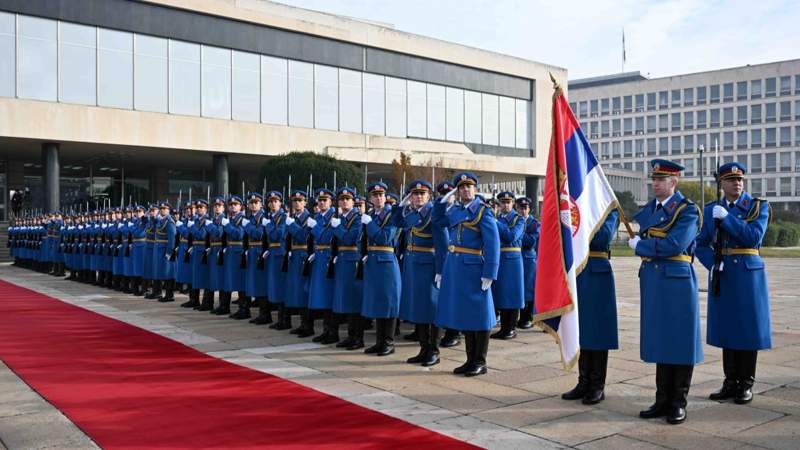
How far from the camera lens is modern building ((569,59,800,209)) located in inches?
2692

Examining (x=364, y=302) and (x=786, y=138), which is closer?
(x=364, y=302)

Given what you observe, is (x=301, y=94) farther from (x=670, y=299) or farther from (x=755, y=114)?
(x=755, y=114)

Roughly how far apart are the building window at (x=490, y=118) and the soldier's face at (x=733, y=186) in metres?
36.5

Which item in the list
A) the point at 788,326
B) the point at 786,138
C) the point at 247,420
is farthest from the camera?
the point at 786,138

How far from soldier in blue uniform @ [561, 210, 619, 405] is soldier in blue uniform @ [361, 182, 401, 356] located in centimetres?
252

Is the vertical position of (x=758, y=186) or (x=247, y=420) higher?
(x=758, y=186)

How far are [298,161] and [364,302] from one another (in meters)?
19.3

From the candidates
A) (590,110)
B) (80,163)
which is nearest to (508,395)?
(80,163)

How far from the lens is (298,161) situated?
1054 inches

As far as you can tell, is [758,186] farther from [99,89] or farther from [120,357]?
[120,357]

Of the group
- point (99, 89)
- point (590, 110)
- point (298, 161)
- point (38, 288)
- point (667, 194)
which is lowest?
point (38, 288)

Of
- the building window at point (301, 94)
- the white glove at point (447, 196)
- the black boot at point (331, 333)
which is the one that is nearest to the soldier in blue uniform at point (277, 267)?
the black boot at point (331, 333)

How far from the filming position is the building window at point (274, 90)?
Answer: 33094 mm

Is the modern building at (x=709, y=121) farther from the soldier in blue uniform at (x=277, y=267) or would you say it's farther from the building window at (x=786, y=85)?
the soldier in blue uniform at (x=277, y=267)
